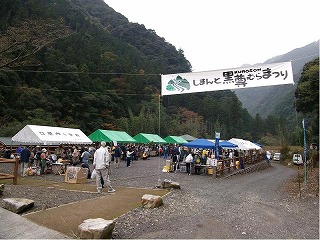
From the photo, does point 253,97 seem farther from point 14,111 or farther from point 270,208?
point 270,208

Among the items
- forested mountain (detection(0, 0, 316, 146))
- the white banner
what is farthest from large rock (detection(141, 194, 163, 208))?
forested mountain (detection(0, 0, 316, 146))

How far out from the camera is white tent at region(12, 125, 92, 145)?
16.2 meters

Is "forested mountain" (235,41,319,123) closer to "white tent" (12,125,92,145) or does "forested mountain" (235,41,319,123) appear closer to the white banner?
"white tent" (12,125,92,145)

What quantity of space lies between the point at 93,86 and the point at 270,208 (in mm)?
41572

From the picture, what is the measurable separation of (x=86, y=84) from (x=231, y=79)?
37.4 meters

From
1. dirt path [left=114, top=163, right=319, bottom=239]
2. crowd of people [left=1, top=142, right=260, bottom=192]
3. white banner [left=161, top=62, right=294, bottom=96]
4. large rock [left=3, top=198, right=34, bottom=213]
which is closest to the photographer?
dirt path [left=114, top=163, right=319, bottom=239]

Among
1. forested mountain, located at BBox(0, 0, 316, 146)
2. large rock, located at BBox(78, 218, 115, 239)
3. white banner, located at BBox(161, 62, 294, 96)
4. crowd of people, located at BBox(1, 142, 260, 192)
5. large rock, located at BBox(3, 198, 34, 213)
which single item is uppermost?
forested mountain, located at BBox(0, 0, 316, 146)

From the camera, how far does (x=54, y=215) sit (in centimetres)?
570

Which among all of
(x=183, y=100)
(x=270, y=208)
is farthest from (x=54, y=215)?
(x=183, y=100)

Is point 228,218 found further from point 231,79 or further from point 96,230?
point 231,79

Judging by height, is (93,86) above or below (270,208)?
above

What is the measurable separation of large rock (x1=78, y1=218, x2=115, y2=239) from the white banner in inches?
251

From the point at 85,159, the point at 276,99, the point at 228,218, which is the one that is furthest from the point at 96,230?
the point at 276,99

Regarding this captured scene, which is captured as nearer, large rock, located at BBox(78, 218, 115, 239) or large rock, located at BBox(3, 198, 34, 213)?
large rock, located at BBox(78, 218, 115, 239)
